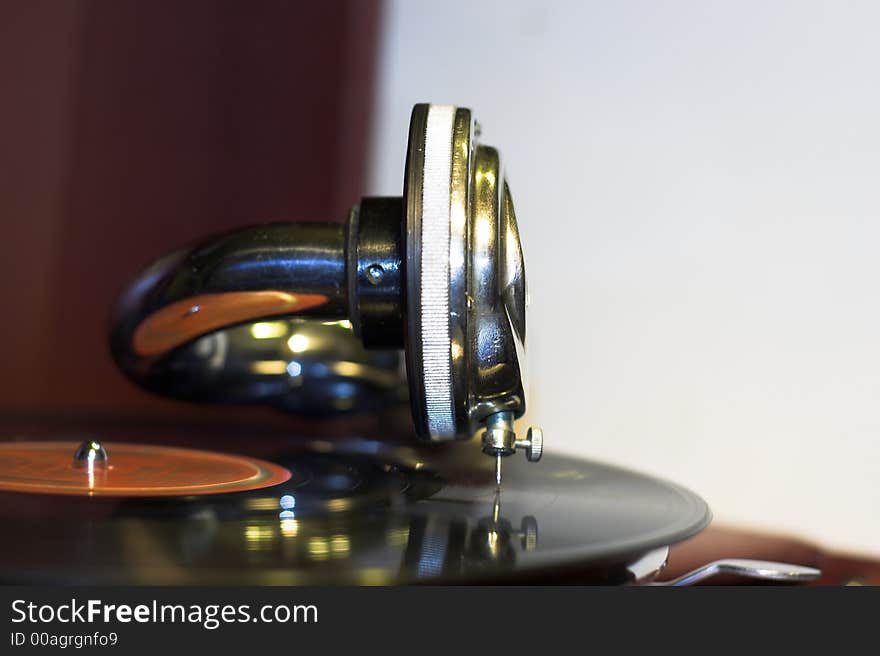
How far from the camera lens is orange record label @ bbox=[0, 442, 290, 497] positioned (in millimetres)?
663

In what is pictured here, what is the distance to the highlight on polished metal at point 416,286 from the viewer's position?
65 centimetres

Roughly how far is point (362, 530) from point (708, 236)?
0.83 m

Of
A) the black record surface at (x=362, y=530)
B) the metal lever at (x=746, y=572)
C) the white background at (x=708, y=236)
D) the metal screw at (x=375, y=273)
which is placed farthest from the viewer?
the white background at (x=708, y=236)

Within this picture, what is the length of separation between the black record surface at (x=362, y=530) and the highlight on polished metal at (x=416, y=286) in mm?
73

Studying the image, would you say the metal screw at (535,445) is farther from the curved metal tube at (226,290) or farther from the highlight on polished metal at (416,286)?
the curved metal tube at (226,290)

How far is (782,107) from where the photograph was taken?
3.89 feet

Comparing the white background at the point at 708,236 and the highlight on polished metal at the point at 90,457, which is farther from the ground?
the white background at the point at 708,236

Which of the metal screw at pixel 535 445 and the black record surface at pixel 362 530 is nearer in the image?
the black record surface at pixel 362 530

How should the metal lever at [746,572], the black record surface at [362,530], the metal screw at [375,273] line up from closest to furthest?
the black record surface at [362,530] < the metal lever at [746,572] < the metal screw at [375,273]

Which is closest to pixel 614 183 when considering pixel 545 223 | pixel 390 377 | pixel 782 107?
pixel 545 223

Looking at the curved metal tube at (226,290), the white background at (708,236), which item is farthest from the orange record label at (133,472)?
the white background at (708,236)

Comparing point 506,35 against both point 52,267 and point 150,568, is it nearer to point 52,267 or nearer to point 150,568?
point 52,267

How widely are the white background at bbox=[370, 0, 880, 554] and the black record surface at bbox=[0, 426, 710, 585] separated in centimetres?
44

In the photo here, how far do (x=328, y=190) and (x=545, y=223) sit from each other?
1.49ft
